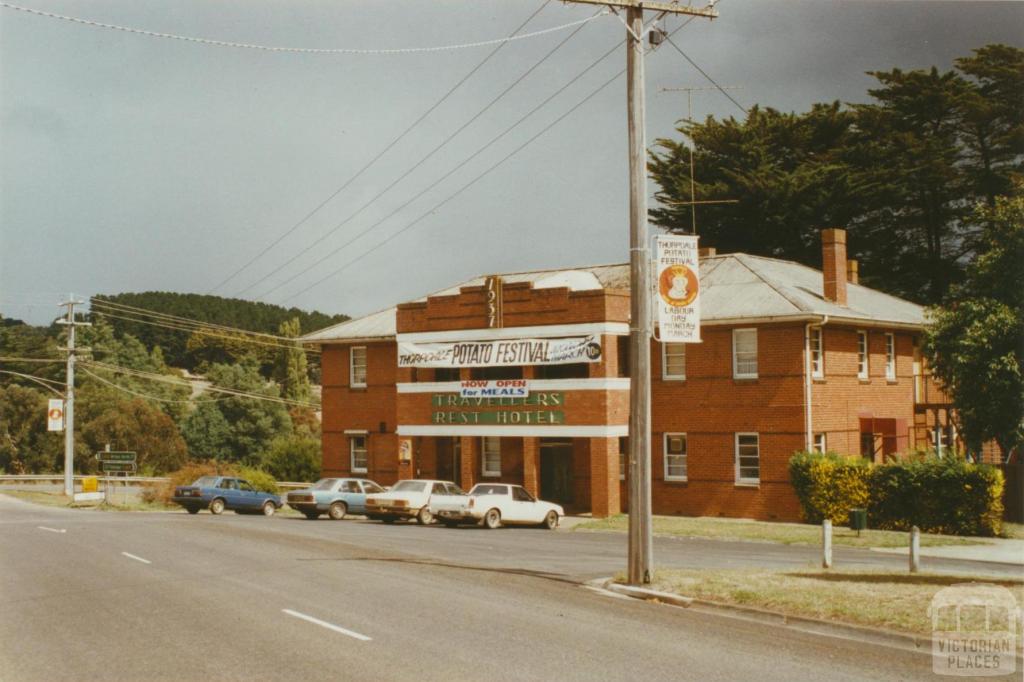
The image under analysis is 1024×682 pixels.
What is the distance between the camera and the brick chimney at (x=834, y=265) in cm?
3997

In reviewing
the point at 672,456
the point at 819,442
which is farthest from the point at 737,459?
the point at 819,442

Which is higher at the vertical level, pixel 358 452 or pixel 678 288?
pixel 678 288

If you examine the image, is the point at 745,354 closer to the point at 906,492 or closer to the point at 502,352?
the point at 906,492

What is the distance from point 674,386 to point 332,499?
13550mm

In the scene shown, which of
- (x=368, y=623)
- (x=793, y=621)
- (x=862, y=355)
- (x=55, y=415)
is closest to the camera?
(x=368, y=623)

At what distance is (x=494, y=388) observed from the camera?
41219 mm

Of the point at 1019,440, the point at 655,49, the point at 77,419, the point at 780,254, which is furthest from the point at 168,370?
the point at 655,49

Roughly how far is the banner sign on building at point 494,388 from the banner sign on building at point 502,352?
71cm

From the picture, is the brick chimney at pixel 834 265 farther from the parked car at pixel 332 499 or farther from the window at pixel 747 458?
the parked car at pixel 332 499

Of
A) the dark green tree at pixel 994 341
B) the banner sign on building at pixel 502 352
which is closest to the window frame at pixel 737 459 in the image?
the banner sign on building at pixel 502 352

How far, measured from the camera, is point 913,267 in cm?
6309

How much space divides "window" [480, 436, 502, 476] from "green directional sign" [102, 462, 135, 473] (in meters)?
18.8

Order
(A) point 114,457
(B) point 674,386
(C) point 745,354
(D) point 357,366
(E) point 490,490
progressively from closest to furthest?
(E) point 490,490 → (C) point 745,354 → (B) point 674,386 → (D) point 357,366 → (A) point 114,457

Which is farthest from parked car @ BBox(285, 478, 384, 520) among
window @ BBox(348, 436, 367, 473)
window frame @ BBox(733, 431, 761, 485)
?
window frame @ BBox(733, 431, 761, 485)
